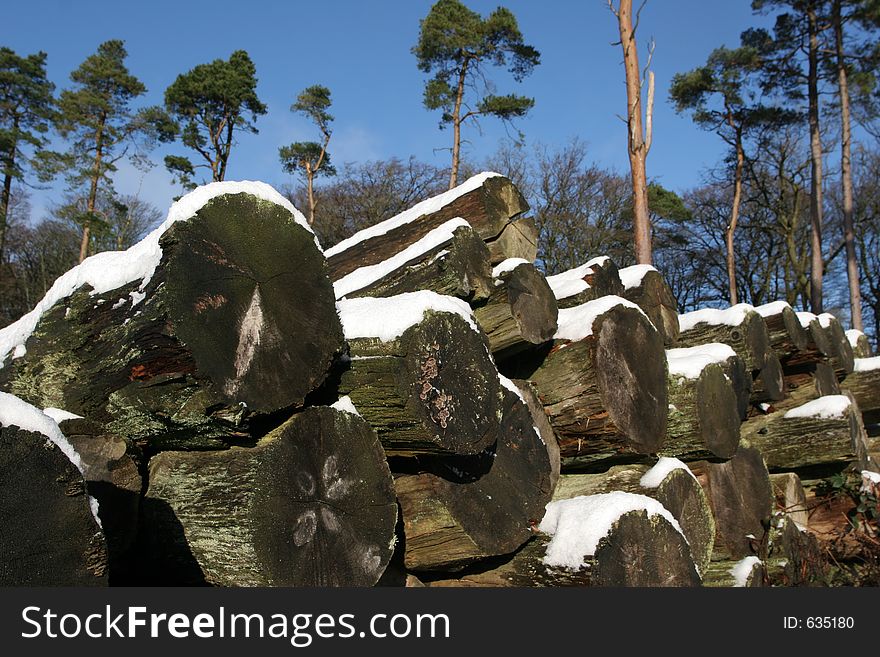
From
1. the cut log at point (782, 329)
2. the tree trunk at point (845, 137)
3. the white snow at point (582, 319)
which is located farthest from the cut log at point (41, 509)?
the tree trunk at point (845, 137)

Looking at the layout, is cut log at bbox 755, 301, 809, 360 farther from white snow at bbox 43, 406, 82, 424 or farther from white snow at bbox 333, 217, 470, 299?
white snow at bbox 43, 406, 82, 424

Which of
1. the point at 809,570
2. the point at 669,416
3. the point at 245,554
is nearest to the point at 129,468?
the point at 245,554

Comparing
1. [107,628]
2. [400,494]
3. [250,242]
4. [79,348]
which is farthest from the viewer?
[400,494]

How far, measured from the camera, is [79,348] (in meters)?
2.71

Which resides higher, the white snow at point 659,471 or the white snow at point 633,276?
the white snow at point 633,276

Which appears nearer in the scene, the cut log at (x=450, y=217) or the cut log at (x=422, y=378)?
the cut log at (x=422, y=378)

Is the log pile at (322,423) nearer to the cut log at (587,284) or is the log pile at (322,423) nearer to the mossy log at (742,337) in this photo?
the cut log at (587,284)

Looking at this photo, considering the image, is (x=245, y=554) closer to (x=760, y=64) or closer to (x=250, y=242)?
(x=250, y=242)

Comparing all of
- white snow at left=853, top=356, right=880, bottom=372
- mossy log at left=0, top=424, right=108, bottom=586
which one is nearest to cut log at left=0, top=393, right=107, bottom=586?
mossy log at left=0, top=424, right=108, bottom=586

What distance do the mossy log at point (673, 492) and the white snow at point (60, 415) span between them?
249cm

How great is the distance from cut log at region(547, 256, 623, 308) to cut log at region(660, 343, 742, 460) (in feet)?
2.41

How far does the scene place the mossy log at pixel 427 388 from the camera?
274 centimetres

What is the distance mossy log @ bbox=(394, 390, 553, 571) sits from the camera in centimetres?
309

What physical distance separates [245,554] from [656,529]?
6.45ft
